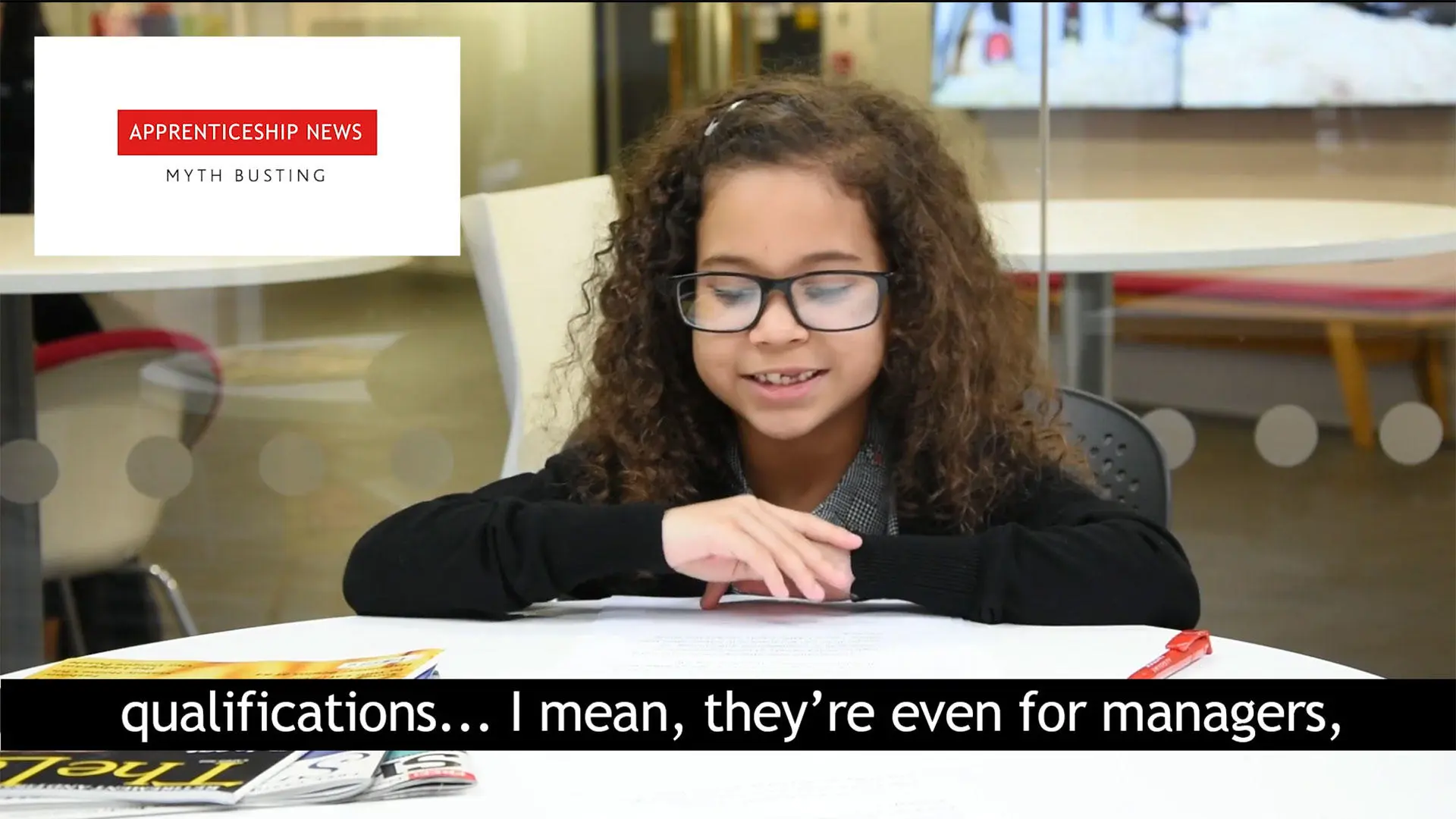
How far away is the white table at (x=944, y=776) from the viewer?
0.86 m

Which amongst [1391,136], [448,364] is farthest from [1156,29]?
[448,364]

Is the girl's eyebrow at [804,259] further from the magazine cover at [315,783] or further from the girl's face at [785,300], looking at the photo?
the magazine cover at [315,783]

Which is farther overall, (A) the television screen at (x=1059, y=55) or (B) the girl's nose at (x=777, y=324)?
(A) the television screen at (x=1059, y=55)

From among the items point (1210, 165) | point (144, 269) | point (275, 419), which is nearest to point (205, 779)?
point (144, 269)

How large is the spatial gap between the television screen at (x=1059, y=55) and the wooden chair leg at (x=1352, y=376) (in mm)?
508

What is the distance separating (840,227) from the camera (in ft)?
4.71

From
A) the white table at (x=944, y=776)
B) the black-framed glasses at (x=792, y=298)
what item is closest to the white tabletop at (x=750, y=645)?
the white table at (x=944, y=776)

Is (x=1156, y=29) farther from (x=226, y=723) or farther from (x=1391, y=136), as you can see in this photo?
(x=226, y=723)

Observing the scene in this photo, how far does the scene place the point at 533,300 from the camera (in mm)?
1800

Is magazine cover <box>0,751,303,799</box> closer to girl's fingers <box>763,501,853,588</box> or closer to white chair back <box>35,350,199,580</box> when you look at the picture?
girl's fingers <box>763,501,853,588</box>

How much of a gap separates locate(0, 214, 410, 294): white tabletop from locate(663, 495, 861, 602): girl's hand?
0.33m

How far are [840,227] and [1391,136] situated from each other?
4.79 feet

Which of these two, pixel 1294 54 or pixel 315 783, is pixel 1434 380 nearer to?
pixel 1294 54
